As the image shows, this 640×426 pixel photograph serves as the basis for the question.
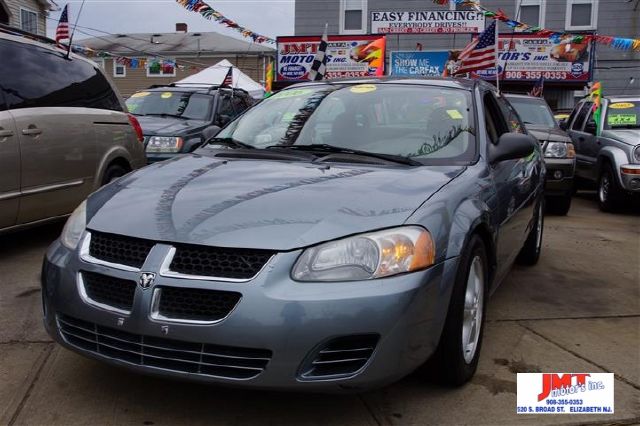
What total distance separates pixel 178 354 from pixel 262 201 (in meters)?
0.72

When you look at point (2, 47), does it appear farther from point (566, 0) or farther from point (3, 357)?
point (566, 0)

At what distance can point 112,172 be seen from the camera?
6.11m

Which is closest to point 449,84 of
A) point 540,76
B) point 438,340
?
point 438,340

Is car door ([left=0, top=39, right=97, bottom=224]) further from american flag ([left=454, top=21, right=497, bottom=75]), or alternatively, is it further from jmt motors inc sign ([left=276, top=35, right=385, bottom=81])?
jmt motors inc sign ([left=276, top=35, right=385, bottom=81])

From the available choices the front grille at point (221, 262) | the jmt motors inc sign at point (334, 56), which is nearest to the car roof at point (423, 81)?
the front grille at point (221, 262)

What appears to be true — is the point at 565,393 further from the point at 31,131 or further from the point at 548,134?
the point at 548,134

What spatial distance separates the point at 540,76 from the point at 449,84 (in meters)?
14.3

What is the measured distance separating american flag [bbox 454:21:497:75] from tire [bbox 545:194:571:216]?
2440 millimetres

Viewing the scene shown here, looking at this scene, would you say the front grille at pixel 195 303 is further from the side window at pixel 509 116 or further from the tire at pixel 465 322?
the side window at pixel 509 116

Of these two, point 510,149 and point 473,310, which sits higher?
point 510,149

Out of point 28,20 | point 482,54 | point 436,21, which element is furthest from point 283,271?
point 28,20

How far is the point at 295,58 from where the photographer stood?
58.8 feet

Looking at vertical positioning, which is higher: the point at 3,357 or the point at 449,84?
the point at 449,84

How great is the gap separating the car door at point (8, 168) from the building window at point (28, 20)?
20.5 meters
